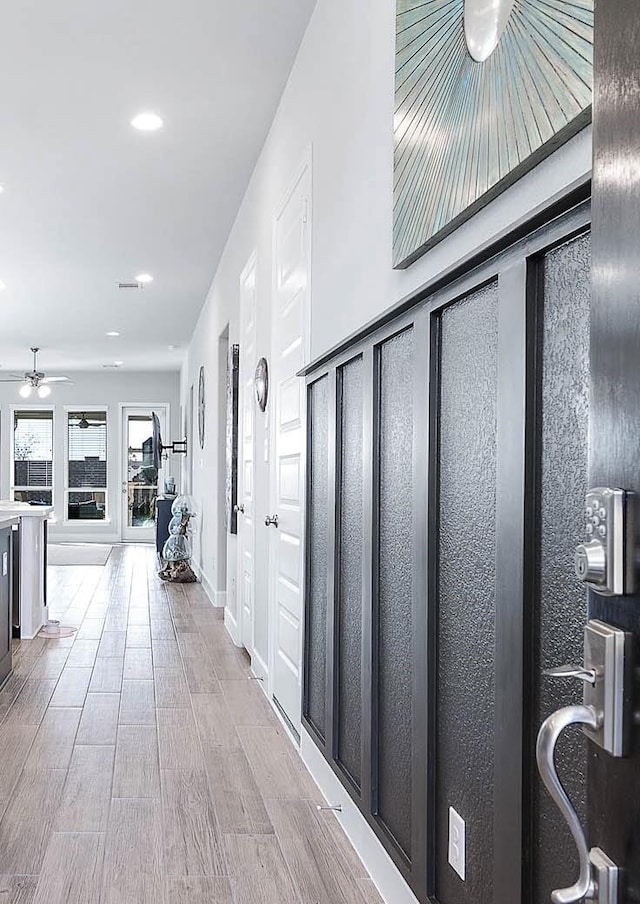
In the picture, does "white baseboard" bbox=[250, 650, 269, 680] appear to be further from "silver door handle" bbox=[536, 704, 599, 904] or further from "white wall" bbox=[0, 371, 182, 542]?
A: "white wall" bbox=[0, 371, 182, 542]

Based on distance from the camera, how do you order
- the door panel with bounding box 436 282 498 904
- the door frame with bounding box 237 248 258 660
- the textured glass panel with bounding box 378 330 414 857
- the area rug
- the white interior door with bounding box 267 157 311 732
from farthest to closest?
the area rug, the door frame with bounding box 237 248 258 660, the white interior door with bounding box 267 157 311 732, the textured glass panel with bounding box 378 330 414 857, the door panel with bounding box 436 282 498 904

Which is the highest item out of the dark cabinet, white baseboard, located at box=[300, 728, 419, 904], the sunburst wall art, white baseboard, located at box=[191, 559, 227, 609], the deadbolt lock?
the sunburst wall art

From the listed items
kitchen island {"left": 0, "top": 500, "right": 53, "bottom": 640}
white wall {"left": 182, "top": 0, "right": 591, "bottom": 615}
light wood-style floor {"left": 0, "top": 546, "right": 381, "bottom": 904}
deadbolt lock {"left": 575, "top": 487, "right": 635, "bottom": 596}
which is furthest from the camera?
kitchen island {"left": 0, "top": 500, "right": 53, "bottom": 640}

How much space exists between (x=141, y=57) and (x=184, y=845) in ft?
10.1

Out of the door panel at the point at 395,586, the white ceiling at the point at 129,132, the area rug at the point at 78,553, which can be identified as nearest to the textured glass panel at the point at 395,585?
the door panel at the point at 395,586

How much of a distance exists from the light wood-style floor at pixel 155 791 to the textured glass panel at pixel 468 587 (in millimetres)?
757

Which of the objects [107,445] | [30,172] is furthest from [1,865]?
[107,445]

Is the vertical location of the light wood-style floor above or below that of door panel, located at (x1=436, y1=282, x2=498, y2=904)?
below

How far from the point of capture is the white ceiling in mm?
3691

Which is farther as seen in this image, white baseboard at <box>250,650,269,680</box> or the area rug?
the area rug

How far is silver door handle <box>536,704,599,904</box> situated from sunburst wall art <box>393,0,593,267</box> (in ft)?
2.69

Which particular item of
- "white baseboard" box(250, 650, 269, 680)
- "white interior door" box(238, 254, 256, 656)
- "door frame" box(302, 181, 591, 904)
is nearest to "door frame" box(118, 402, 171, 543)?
"white interior door" box(238, 254, 256, 656)

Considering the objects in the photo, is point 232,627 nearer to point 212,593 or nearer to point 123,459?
point 212,593

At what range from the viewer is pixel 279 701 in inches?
168
